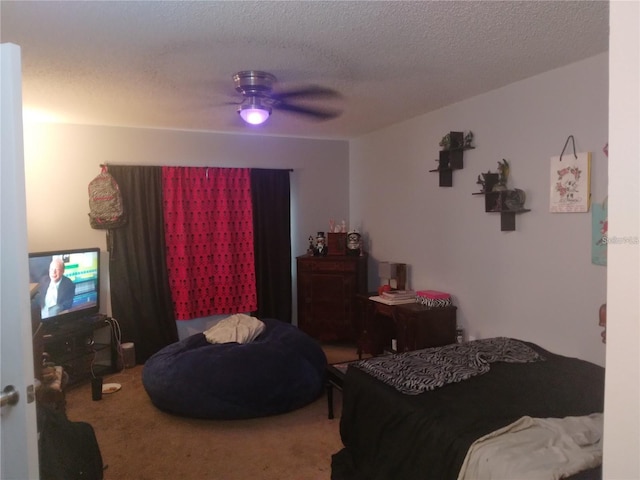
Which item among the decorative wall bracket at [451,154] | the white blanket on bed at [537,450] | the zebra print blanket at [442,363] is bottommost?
the white blanket on bed at [537,450]

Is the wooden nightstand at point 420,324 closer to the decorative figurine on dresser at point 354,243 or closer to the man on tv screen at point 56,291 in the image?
the decorative figurine on dresser at point 354,243

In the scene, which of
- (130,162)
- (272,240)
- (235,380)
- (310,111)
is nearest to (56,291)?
(130,162)

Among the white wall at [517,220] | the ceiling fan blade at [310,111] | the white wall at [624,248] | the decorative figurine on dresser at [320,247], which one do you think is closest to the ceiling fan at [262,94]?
the ceiling fan blade at [310,111]

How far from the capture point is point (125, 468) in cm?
257

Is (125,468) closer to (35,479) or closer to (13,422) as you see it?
(35,479)

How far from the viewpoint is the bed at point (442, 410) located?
2.00 meters

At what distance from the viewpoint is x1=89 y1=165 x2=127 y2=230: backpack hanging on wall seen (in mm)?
4219

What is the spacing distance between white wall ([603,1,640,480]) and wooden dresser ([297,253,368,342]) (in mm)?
3717

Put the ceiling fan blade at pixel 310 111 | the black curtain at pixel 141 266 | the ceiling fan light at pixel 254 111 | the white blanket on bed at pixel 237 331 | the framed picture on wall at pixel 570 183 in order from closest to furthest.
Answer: the framed picture on wall at pixel 570 183 → the ceiling fan light at pixel 254 111 → the ceiling fan blade at pixel 310 111 → the white blanket on bed at pixel 237 331 → the black curtain at pixel 141 266

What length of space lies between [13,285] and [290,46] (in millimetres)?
1748

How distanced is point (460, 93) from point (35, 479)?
11.1 feet

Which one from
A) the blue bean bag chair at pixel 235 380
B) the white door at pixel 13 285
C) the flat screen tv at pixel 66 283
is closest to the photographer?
the white door at pixel 13 285

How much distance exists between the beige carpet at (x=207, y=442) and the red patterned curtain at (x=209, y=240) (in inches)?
54.4

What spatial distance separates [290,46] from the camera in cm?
235
